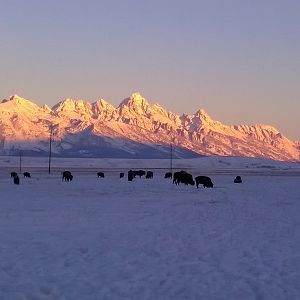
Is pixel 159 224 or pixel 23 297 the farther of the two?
pixel 159 224

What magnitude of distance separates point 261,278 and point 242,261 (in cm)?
167

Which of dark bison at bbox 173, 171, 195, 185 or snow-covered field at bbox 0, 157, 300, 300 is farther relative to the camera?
dark bison at bbox 173, 171, 195, 185

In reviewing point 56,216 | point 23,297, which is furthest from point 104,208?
point 23,297

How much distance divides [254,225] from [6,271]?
34.2 ft

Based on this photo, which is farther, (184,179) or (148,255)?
(184,179)

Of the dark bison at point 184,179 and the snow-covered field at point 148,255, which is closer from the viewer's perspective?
the snow-covered field at point 148,255

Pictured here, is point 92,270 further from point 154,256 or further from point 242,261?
point 242,261

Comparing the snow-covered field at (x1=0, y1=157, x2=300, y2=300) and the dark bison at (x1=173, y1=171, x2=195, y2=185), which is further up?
the dark bison at (x1=173, y1=171, x2=195, y2=185)

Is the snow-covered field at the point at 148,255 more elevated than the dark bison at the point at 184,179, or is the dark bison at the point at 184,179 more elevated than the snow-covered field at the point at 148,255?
the dark bison at the point at 184,179

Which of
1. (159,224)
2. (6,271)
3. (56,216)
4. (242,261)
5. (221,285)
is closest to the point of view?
(221,285)

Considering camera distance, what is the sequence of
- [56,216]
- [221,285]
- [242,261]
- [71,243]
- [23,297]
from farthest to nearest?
1. [56,216]
2. [71,243]
3. [242,261]
4. [221,285]
5. [23,297]

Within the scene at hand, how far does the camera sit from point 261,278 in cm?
1102

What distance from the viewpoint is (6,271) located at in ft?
37.0

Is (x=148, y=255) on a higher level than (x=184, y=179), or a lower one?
lower
